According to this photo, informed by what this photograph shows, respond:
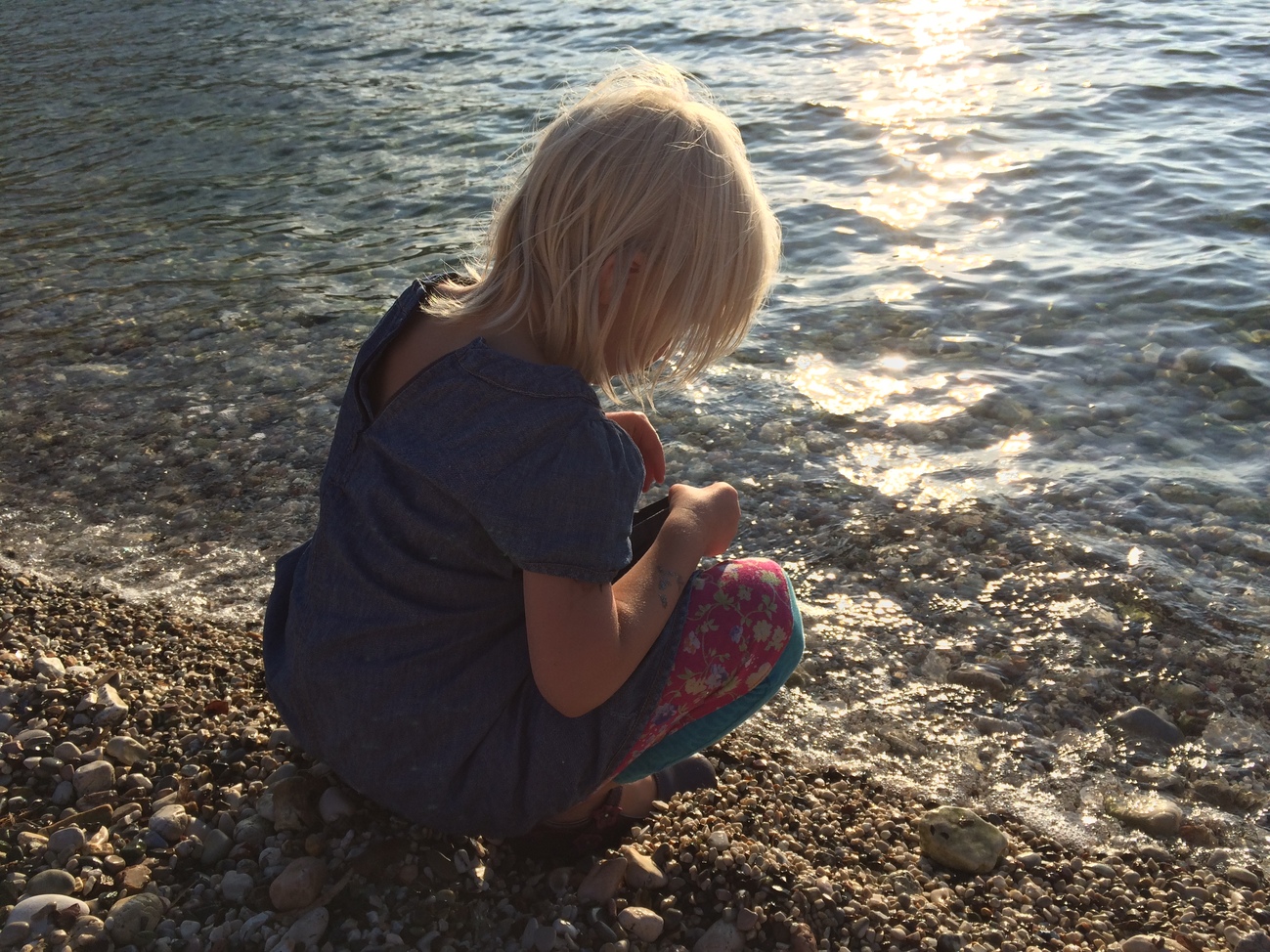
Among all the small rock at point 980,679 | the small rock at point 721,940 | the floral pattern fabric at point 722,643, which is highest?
the floral pattern fabric at point 722,643

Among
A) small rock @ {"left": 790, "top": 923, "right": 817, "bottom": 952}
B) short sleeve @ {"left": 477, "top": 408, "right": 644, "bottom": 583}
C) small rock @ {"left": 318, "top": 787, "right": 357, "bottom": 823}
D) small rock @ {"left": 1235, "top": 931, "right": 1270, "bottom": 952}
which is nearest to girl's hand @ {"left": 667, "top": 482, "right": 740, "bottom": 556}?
short sleeve @ {"left": 477, "top": 408, "right": 644, "bottom": 583}

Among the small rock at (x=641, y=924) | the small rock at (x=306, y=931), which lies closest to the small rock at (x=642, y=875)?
the small rock at (x=641, y=924)

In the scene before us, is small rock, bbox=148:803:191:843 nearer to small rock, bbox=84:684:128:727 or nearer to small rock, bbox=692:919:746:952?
small rock, bbox=84:684:128:727

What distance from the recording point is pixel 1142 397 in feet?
16.5

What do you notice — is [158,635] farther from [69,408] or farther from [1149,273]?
[1149,273]

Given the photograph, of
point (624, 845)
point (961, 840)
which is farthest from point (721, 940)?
point (961, 840)

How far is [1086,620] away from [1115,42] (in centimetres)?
940

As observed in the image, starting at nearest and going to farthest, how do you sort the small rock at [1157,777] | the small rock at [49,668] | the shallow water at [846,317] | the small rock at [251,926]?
the small rock at [251,926] < the small rock at [49,668] < the small rock at [1157,777] < the shallow water at [846,317]

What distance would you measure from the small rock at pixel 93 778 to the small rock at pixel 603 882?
1.02m

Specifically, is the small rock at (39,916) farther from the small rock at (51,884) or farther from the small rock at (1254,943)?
the small rock at (1254,943)

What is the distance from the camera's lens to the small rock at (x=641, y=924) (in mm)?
2268

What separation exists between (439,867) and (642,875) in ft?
1.39

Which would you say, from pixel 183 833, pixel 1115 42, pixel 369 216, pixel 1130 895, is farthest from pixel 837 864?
pixel 1115 42

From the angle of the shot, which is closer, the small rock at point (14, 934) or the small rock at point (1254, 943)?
the small rock at point (14, 934)
